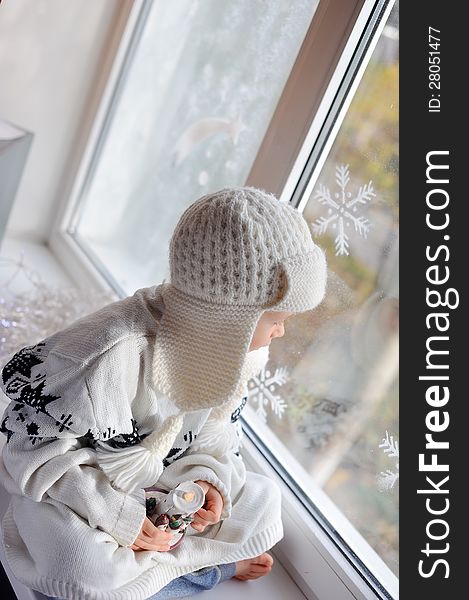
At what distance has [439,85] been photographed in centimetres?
116

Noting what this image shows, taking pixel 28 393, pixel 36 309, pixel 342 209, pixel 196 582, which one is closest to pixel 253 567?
pixel 196 582

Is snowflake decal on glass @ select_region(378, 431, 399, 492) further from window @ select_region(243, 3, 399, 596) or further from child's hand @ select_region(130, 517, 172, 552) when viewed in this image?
child's hand @ select_region(130, 517, 172, 552)

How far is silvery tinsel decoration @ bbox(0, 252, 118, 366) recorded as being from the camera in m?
1.58

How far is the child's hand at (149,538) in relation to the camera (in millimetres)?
1081

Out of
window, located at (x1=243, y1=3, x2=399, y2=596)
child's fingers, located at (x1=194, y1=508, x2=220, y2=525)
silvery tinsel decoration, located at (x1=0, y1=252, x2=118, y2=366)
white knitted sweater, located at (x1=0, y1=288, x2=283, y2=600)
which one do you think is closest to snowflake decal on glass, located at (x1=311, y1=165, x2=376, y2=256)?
window, located at (x1=243, y1=3, x2=399, y2=596)

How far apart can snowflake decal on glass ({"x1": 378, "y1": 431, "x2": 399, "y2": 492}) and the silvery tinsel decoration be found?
2.29 feet

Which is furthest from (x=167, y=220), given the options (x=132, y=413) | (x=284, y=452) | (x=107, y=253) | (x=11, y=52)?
(x=132, y=413)

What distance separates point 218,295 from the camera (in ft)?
3.40

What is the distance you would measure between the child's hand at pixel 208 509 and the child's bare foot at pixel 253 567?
10 cm

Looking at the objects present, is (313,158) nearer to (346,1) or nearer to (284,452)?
(346,1)

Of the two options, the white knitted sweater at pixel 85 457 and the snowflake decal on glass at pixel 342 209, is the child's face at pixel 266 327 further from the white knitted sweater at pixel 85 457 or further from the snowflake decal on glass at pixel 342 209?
the snowflake decal on glass at pixel 342 209

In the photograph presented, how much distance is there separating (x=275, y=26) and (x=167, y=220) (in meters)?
0.50

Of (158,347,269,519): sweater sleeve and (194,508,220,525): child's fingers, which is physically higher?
(158,347,269,519): sweater sleeve

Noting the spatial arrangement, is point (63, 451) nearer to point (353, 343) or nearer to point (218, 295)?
point (218, 295)
